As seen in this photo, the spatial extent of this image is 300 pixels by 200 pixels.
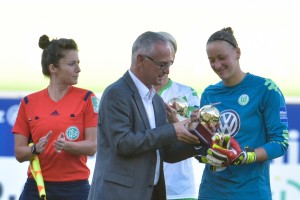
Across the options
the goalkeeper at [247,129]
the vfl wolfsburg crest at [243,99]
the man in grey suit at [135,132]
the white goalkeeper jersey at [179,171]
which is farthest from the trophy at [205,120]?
the white goalkeeper jersey at [179,171]

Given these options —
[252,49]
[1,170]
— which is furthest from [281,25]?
[1,170]

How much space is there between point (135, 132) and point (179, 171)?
1.21 meters

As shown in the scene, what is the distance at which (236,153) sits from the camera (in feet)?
13.9

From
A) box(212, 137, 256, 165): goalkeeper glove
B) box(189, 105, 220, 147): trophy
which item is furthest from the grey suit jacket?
box(212, 137, 256, 165): goalkeeper glove

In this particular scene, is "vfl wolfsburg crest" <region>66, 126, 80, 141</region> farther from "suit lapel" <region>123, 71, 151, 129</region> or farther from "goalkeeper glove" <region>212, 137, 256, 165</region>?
"goalkeeper glove" <region>212, 137, 256, 165</region>

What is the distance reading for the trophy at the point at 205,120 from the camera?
421 cm

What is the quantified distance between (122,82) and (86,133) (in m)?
1.10

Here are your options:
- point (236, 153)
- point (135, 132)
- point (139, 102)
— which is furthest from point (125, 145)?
point (236, 153)

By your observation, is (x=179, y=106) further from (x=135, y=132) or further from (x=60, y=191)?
(x=60, y=191)

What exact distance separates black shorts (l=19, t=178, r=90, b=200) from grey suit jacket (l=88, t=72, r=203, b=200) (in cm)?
97

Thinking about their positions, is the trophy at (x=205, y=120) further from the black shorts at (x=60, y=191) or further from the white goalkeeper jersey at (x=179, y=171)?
the black shorts at (x=60, y=191)

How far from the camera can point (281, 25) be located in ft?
22.5

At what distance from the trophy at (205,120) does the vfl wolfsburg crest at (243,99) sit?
274 millimetres

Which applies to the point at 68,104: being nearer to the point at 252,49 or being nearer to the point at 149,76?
the point at 149,76
